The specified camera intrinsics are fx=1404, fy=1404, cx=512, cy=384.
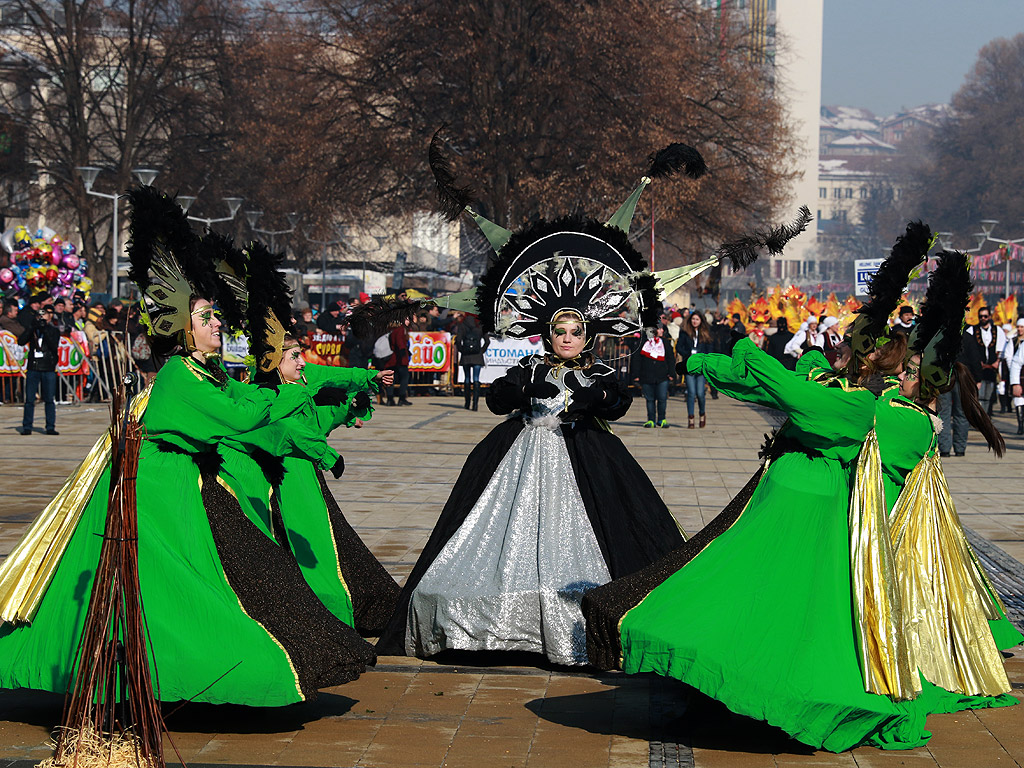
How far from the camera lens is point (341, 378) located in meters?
7.04

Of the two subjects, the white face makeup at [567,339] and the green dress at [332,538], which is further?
the white face makeup at [567,339]

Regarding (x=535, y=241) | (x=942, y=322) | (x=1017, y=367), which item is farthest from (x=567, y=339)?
(x=1017, y=367)

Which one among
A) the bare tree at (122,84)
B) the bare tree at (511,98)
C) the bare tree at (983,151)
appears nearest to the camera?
the bare tree at (511,98)

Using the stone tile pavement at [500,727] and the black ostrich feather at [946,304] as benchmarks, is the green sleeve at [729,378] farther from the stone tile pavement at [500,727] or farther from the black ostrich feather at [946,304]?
the stone tile pavement at [500,727]

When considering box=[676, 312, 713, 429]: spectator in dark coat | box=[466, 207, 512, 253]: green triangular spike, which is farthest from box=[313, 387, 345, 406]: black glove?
box=[676, 312, 713, 429]: spectator in dark coat

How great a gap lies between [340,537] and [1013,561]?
4.76 m

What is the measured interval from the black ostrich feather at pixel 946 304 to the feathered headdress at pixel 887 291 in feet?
1.06

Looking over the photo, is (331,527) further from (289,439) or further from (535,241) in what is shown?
(535,241)

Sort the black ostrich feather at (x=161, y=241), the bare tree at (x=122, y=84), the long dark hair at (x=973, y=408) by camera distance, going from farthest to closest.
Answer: the bare tree at (x=122, y=84), the long dark hair at (x=973, y=408), the black ostrich feather at (x=161, y=241)

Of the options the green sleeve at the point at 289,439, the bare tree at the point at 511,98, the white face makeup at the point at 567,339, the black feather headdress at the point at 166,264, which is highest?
the bare tree at the point at 511,98

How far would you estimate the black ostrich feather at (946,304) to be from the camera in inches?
236

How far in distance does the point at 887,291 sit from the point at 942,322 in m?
0.50

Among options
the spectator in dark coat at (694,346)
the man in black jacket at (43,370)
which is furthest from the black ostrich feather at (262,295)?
the spectator in dark coat at (694,346)

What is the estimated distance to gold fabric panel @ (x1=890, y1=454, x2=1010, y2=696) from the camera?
18.5 feet
